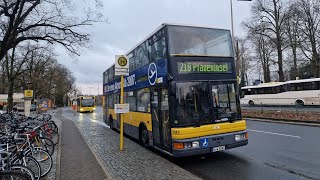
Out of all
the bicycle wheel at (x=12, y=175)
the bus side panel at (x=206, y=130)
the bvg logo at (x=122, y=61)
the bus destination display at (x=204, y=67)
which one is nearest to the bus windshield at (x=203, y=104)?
the bus side panel at (x=206, y=130)

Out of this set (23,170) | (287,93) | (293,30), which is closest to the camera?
(23,170)

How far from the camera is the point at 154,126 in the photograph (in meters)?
9.14

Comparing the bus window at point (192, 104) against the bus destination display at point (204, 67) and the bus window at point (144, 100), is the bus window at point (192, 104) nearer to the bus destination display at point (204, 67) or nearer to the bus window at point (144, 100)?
the bus destination display at point (204, 67)

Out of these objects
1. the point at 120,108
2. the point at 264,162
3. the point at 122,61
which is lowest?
the point at 264,162

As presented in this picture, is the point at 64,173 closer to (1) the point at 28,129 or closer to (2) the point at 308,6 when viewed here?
(1) the point at 28,129

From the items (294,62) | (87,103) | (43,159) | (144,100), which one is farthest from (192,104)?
(294,62)

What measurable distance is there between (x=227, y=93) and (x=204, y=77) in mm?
841

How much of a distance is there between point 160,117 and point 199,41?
2.46 metres

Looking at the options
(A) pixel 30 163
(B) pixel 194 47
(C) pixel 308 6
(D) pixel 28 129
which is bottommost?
(A) pixel 30 163

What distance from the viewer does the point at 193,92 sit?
7.89 m

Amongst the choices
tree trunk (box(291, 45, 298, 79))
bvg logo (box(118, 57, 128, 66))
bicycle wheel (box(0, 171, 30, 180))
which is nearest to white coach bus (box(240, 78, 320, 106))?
tree trunk (box(291, 45, 298, 79))

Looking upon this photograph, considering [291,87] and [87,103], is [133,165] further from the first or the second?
[87,103]

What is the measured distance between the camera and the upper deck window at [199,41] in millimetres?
8086

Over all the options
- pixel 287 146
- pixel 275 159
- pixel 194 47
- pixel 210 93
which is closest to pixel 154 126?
pixel 210 93
